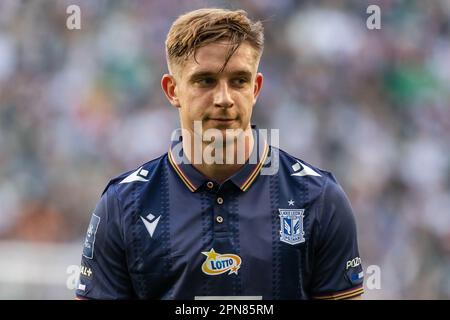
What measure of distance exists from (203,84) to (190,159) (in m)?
0.28

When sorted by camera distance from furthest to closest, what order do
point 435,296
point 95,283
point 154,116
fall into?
point 154,116 → point 435,296 → point 95,283

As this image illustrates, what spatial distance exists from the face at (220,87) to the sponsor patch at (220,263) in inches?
15.8

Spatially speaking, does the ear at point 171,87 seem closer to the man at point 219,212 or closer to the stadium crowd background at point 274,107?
the man at point 219,212

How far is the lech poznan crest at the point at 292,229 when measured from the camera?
2.62 metres

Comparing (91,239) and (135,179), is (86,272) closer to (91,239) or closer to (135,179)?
(91,239)

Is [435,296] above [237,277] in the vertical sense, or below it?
below

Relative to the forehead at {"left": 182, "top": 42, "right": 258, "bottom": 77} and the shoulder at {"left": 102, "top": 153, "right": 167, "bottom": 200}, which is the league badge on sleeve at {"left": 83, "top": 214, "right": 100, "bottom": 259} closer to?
the shoulder at {"left": 102, "top": 153, "right": 167, "bottom": 200}

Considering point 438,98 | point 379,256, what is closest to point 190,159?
point 379,256

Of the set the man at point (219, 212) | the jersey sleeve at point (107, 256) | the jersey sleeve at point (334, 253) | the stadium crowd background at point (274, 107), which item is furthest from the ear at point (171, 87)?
the stadium crowd background at point (274, 107)

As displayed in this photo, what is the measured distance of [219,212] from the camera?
2.68m

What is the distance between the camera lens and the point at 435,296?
583cm

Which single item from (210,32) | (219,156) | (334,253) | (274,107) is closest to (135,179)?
(219,156)

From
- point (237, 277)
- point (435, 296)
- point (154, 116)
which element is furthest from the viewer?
point (154, 116)
